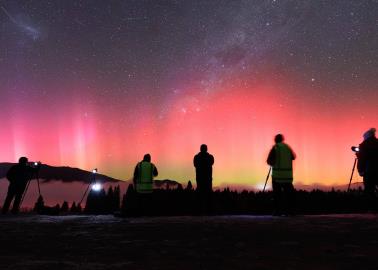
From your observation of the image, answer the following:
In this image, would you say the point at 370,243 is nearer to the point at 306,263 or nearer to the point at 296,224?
the point at 306,263

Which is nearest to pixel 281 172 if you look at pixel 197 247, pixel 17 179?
pixel 197 247

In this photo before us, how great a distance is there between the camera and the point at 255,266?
4.38 meters

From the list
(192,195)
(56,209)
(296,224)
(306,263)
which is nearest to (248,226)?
(296,224)

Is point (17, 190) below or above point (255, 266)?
above

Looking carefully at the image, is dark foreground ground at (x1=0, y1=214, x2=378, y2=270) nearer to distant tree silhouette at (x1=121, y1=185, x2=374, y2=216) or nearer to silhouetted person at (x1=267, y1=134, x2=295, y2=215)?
silhouetted person at (x1=267, y1=134, x2=295, y2=215)

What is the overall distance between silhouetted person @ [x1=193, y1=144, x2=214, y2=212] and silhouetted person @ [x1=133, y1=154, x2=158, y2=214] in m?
1.26

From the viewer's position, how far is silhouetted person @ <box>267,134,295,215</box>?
10961 millimetres

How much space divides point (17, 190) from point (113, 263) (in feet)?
42.3

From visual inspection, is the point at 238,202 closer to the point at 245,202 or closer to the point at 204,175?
the point at 245,202

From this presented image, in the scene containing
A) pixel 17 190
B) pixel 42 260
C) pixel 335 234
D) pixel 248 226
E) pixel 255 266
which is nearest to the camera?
pixel 255 266

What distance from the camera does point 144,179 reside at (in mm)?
12984

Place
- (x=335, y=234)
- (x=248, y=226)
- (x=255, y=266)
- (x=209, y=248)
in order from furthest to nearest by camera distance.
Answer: (x=248, y=226), (x=335, y=234), (x=209, y=248), (x=255, y=266)

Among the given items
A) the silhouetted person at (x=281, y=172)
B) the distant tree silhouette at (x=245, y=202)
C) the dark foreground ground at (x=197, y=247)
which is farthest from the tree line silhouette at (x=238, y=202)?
the dark foreground ground at (x=197, y=247)

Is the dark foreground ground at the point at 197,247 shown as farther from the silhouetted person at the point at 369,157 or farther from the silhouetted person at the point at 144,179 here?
the silhouetted person at the point at 144,179
